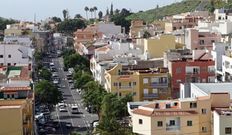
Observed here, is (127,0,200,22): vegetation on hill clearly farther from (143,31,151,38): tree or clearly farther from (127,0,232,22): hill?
(143,31,151,38): tree

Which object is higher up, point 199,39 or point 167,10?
point 167,10

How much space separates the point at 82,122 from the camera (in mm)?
41344

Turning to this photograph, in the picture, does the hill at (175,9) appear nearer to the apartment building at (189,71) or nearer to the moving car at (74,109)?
the moving car at (74,109)

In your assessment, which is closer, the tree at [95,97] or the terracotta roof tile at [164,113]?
the terracotta roof tile at [164,113]

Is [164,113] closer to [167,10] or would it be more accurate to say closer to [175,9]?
[175,9]

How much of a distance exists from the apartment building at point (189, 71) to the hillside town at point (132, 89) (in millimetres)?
66

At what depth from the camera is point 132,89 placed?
41.0m

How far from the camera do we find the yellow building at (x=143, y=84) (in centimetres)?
4062

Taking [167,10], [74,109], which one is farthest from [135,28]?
[74,109]

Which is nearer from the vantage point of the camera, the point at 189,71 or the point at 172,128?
the point at 172,128

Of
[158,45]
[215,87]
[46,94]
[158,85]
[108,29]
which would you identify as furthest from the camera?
[108,29]

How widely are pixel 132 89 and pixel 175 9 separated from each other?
228ft

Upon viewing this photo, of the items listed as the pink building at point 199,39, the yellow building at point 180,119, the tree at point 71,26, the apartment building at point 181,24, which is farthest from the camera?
the tree at point 71,26

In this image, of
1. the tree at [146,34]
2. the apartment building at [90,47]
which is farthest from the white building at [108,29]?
the tree at [146,34]
